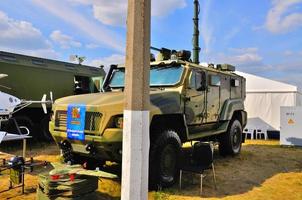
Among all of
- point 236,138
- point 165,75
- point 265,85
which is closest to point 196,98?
point 165,75

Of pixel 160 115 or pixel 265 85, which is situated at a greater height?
pixel 265 85

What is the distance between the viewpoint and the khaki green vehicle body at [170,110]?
501cm

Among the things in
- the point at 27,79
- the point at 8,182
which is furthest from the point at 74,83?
the point at 8,182

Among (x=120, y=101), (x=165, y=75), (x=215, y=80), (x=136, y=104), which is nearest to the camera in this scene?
(x=136, y=104)

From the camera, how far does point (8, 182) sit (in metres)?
5.94

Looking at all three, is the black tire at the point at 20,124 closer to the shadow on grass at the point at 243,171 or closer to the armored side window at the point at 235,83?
the shadow on grass at the point at 243,171

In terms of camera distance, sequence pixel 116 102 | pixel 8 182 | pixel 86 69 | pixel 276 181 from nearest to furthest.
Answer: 1. pixel 116 102
2. pixel 8 182
3. pixel 276 181
4. pixel 86 69

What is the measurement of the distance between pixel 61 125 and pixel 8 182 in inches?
63.7

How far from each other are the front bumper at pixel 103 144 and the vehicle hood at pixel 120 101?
42 cm

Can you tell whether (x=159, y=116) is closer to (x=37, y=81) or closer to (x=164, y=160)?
(x=164, y=160)

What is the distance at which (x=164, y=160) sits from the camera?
5.61 metres

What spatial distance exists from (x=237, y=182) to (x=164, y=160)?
1.77 m

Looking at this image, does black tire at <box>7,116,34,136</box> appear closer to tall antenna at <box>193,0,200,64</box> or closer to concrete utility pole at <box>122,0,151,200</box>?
concrete utility pole at <box>122,0,151,200</box>

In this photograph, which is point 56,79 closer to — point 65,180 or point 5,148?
point 5,148
